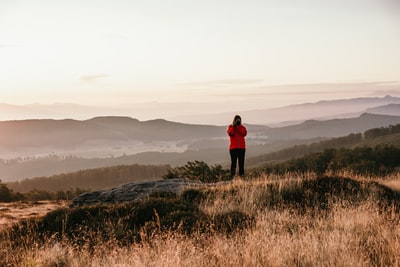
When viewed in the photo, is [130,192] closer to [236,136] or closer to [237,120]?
[236,136]

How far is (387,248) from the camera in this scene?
217 inches

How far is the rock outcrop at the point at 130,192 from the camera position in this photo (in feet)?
42.8

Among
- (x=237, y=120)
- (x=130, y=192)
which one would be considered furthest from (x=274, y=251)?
(x=237, y=120)

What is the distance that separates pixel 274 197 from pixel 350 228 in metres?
4.23

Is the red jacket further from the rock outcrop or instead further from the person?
the rock outcrop

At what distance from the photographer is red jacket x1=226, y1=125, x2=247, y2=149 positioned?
1522cm

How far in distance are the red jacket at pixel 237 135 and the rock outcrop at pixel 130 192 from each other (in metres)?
2.37

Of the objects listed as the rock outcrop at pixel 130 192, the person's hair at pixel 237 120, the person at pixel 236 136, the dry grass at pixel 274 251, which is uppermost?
the person's hair at pixel 237 120

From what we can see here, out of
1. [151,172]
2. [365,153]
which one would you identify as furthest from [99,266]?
[151,172]

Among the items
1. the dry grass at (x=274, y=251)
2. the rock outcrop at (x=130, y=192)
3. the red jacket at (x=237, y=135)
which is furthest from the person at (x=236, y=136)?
the dry grass at (x=274, y=251)

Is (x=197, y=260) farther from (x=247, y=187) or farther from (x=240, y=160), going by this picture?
(x=240, y=160)

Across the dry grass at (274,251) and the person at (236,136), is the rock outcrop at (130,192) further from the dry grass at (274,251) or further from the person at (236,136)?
the dry grass at (274,251)

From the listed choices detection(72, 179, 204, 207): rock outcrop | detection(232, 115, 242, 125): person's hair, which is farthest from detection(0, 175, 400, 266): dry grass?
detection(232, 115, 242, 125): person's hair

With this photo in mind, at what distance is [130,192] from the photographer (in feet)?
45.0
